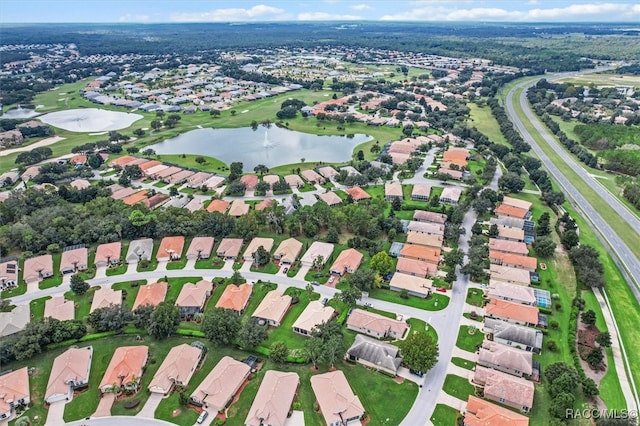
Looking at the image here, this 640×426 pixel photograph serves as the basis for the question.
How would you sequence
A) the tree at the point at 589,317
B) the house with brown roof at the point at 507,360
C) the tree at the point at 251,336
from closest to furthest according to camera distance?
the house with brown roof at the point at 507,360, the tree at the point at 251,336, the tree at the point at 589,317

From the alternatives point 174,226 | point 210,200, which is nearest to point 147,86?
point 210,200

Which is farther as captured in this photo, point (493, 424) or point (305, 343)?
point (305, 343)

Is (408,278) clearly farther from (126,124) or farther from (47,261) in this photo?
(126,124)

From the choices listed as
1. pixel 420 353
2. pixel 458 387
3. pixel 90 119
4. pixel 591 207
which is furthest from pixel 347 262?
pixel 90 119

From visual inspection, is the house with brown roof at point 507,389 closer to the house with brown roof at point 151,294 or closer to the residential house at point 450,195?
the house with brown roof at point 151,294

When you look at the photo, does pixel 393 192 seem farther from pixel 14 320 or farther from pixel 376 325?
pixel 14 320

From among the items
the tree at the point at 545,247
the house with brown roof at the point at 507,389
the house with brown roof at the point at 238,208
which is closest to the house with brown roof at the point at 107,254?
the house with brown roof at the point at 238,208
